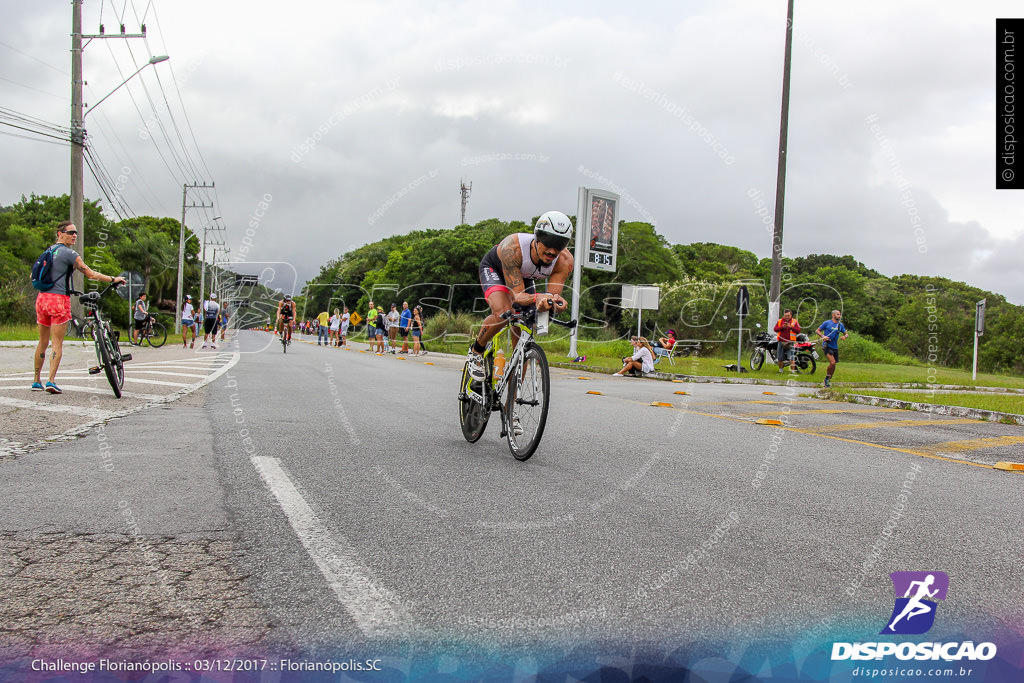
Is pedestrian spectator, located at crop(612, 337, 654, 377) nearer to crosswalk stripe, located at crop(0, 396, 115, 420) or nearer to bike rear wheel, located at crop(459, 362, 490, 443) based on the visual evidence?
bike rear wheel, located at crop(459, 362, 490, 443)

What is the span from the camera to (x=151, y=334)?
24.0 metres

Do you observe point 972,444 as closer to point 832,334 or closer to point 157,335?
point 832,334

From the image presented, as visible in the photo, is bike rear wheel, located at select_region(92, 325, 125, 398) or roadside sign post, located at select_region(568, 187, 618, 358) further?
roadside sign post, located at select_region(568, 187, 618, 358)

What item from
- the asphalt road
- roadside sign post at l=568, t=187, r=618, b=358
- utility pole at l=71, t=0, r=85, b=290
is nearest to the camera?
the asphalt road

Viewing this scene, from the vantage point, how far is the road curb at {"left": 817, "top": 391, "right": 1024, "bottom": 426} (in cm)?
1018

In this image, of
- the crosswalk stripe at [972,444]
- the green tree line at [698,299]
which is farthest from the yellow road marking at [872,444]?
the green tree line at [698,299]

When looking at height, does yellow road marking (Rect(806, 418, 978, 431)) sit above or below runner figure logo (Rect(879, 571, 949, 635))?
below

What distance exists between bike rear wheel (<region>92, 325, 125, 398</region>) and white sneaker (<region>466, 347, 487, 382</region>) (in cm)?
457

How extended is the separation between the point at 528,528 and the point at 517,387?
7.21 feet

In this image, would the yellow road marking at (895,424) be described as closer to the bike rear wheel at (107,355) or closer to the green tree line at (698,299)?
the green tree line at (698,299)

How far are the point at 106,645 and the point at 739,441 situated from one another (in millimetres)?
5662

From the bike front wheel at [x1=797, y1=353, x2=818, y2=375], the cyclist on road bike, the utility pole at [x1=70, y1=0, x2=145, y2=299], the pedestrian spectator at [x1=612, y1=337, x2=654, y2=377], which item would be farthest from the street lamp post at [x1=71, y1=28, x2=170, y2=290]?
the bike front wheel at [x1=797, y1=353, x2=818, y2=375]

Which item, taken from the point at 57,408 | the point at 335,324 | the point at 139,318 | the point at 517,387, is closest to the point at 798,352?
the point at 517,387

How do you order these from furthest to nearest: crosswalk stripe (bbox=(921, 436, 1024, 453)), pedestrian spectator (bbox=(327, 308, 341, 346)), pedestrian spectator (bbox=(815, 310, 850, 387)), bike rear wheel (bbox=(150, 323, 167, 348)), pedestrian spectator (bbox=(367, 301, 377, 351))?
1. pedestrian spectator (bbox=(327, 308, 341, 346))
2. pedestrian spectator (bbox=(367, 301, 377, 351))
3. bike rear wheel (bbox=(150, 323, 167, 348))
4. pedestrian spectator (bbox=(815, 310, 850, 387))
5. crosswalk stripe (bbox=(921, 436, 1024, 453))
